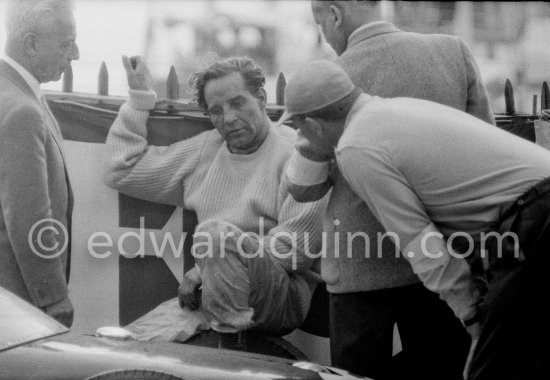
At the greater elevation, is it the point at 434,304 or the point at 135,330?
the point at 434,304

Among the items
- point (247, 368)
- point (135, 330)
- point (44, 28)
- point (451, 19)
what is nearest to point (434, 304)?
point (247, 368)

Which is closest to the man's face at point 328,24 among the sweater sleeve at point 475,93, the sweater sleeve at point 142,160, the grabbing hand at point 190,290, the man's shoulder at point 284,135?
the sweater sleeve at point 475,93

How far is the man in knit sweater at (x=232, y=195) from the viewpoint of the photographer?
548 cm

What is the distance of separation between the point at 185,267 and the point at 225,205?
487 millimetres

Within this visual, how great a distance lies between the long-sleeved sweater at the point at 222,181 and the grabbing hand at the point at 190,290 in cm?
29

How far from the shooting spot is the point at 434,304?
16.2ft

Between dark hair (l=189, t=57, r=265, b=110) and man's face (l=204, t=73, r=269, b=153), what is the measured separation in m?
0.02

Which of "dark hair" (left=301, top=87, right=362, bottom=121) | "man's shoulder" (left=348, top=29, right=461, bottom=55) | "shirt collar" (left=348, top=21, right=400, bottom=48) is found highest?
"shirt collar" (left=348, top=21, right=400, bottom=48)

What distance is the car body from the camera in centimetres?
398

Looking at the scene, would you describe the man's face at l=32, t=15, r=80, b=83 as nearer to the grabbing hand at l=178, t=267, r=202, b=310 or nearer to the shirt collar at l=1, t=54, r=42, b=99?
the shirt collar at l=1, t=54, r=42, b=99

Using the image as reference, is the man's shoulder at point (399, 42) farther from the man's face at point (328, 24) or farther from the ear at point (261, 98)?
the ear at point (261, 98)

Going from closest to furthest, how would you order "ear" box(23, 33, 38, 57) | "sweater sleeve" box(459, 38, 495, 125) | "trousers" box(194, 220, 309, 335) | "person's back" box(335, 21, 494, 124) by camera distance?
"person's back" box(335, 21, 494, 124) → "sweater sleeve" box(459, 38, 495, 125) → "trousers" box(194, 220, 309, 335) → "ear" box(23, 33, 38, 57)

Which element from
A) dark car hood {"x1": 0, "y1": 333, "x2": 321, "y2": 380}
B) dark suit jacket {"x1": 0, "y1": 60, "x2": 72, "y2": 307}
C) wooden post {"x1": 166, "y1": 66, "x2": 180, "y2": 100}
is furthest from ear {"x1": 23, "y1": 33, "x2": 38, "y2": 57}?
dark car hood {"x1": 0, "y1": 333, "x2": 321, "y2": 380}

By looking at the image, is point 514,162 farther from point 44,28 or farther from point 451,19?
point 451,19
